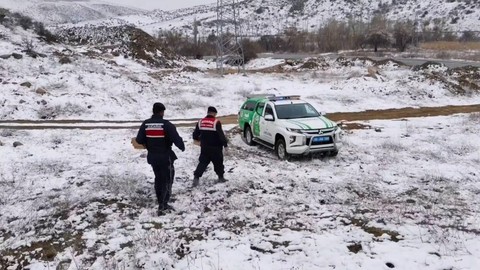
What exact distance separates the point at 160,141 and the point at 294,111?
20.9ft

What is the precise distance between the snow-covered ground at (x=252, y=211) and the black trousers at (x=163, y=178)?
38 centimetres

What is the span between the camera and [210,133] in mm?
10164

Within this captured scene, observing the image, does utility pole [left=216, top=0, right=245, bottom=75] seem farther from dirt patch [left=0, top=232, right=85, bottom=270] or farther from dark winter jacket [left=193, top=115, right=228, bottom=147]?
dirt patch [left=0, top=232, right=85, bottom=270]

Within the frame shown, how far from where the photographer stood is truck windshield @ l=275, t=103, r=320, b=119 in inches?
543

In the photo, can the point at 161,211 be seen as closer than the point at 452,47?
Yes

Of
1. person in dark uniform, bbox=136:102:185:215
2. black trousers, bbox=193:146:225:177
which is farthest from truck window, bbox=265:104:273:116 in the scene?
person in dark uniform, bbox=136:102:185:215

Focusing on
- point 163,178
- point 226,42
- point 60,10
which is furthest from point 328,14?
point 163,178

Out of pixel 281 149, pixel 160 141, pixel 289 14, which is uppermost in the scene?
pixel 289 14

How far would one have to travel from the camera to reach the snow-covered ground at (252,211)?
690 cm

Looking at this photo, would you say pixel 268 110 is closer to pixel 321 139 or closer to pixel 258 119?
pixel 258 119

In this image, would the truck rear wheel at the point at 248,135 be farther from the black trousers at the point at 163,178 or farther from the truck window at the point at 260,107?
the black trousers at the point at 163,178

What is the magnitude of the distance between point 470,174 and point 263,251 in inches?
272

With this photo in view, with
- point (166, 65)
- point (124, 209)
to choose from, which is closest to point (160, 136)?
point (124, 209)

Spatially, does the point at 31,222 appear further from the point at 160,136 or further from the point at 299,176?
the point at 299,176
